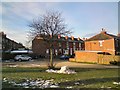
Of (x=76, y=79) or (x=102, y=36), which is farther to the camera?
(x=102, y=36)

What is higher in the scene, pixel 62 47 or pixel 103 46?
pixel 103 46

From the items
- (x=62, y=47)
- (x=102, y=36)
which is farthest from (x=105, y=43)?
(x=62, y=47)

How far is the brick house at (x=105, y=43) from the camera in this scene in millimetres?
56406

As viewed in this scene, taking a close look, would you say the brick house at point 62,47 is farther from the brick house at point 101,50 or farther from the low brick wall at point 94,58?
the low brick wall at point 94,58

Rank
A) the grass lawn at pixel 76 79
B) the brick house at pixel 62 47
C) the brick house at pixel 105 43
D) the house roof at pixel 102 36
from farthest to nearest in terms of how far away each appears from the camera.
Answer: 1. the brick house at pixel 62 47
2. the house roof at pixel 102 36
3. the brick house at pixel 105 43
4. the grass lawn at pixel 76 79

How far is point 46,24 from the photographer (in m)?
26.5

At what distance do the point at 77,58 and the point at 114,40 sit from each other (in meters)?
11.6

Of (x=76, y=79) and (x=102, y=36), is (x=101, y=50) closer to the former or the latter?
(x=102, y=36)

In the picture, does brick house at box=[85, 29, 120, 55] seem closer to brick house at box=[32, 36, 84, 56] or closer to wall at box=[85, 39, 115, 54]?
wall at box=[85, 39, 115, 54]

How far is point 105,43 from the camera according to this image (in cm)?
5822

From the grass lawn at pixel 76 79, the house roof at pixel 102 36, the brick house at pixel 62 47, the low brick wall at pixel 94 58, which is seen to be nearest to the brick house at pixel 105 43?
the house roof at pixel 102 36

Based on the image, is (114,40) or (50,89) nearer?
(50,89)

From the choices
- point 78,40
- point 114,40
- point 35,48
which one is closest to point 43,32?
point 114,40

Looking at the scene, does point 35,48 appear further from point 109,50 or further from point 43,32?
point 43,32
